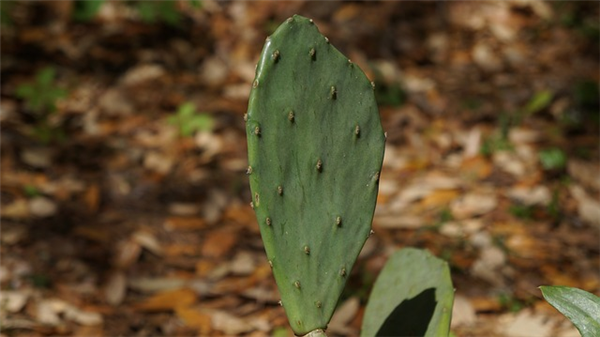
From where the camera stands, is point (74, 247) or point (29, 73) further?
point (29, 73)

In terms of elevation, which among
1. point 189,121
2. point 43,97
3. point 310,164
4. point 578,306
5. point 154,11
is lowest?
point 578,306

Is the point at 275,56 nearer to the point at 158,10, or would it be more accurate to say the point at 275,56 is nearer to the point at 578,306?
the point at 578,306

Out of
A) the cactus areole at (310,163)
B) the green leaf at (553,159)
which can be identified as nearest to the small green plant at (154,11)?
the green leaf at (553,159)

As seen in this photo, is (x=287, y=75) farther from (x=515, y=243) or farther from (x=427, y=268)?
(x=515, y=243)

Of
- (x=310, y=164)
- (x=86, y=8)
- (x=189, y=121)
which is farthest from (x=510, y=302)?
(x=86, y=8)

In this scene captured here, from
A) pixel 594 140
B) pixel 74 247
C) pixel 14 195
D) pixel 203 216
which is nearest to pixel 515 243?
pixel 594 140
